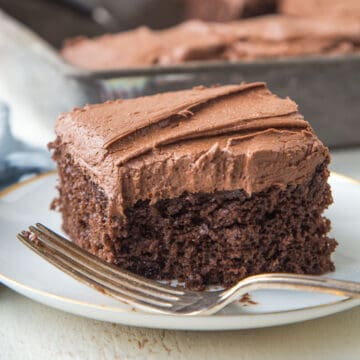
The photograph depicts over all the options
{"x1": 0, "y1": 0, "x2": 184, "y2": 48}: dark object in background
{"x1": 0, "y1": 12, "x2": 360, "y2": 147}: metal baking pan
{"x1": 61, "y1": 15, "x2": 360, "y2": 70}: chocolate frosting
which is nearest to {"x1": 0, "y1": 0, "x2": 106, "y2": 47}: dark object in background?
{"x1": 0, "y1": 0, "x2": 184, "y2": 48}: dark object in background

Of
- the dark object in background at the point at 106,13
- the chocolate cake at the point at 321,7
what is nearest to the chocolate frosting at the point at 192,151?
the chocolate cake at the point at 321,7

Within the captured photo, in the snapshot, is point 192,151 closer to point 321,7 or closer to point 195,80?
point 195,80

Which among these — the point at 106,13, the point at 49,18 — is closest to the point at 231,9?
the point at 106,13

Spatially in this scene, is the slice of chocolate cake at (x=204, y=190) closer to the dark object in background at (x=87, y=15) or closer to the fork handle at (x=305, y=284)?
the fork handle at (x=305, y=284)

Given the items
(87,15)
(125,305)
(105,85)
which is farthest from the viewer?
(87,15)

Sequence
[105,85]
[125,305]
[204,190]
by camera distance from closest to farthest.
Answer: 1. [125,305]
2. [204,190]
3. [105,85]

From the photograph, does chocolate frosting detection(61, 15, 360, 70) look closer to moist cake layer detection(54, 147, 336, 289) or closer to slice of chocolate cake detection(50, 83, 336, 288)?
slice of chocolate cake detection(50, 83, 336, 288)
